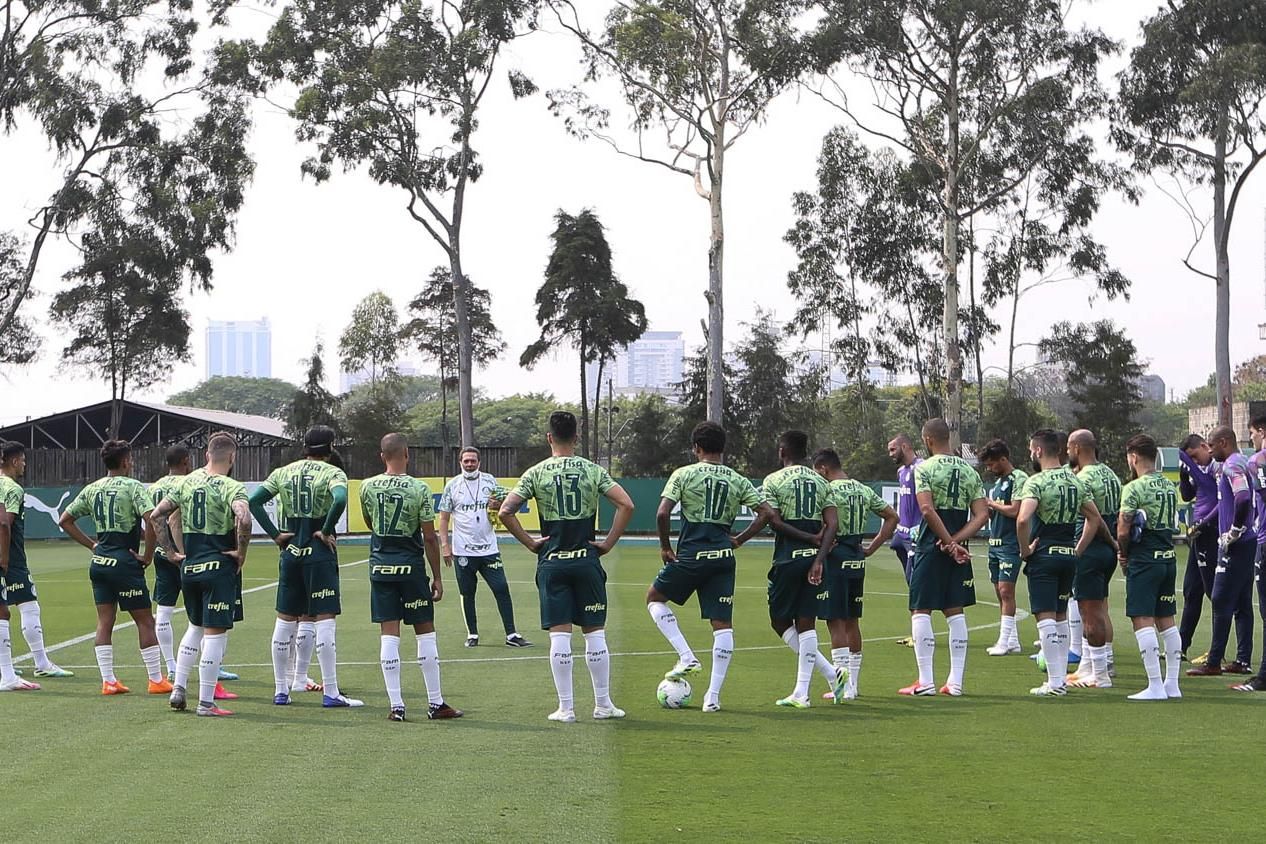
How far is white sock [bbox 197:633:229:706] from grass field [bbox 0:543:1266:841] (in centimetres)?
23

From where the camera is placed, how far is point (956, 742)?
9672 mm

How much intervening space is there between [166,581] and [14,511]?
153 cm

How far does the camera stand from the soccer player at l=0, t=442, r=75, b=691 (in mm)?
12482

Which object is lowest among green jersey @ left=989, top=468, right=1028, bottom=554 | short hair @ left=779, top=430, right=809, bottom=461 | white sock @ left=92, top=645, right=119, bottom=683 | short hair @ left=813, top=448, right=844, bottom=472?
white sock @ left=92, top=645, right=119, bottom=683

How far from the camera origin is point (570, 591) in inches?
418

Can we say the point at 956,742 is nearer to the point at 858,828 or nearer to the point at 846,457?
the point at 858,828

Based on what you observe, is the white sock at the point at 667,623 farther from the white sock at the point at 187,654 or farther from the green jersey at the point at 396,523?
the white sock at the point at 187,654

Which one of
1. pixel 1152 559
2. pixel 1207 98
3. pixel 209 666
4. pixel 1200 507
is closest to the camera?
pixel 209 666

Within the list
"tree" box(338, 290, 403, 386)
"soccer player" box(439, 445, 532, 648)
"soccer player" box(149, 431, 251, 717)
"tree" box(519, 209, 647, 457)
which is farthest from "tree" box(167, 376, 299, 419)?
"soccer player" box(149, 431, 251, 717)

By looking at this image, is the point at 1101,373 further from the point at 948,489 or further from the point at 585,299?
the point at 948,489

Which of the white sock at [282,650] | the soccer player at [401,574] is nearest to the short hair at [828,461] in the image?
the soccer player at [401,574]

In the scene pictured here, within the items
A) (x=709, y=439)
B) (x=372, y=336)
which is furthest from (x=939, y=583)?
(x=372, y=336)

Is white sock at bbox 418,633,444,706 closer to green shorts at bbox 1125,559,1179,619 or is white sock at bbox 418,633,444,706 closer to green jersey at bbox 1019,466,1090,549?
green jersey at bbox 1019,466,1090,549

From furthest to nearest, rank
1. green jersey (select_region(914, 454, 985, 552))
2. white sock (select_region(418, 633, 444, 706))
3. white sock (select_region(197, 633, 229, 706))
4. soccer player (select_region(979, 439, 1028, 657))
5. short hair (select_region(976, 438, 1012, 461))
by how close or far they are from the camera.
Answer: soccer player (select_region(979, 439, 1028, 657)) < short hair (select_region(976, 438, 1012, 461)) < green jersey (select_region(914, 454, 985, 552)) < white sock (select_region(197, 633, 229, 706)) < white sock (select_region(418, 633, 444, 706))
